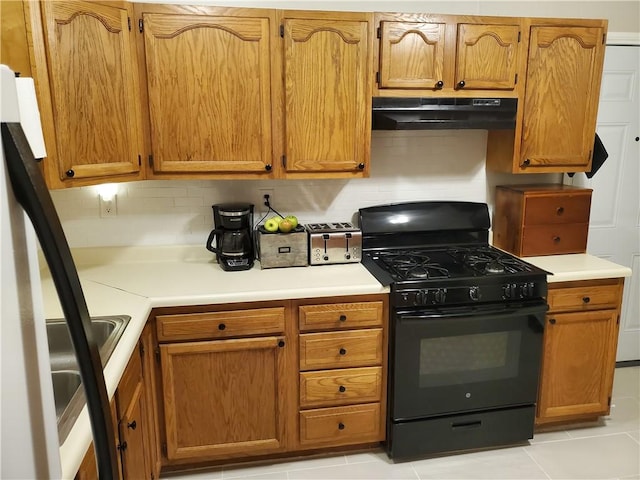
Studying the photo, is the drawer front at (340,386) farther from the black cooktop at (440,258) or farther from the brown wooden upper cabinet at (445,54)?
the brown wooden upper cabinet at (445,54)

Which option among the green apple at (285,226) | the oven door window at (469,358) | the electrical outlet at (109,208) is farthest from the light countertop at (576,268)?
the electrical outlet at (109,208)

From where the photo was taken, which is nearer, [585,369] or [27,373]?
[27,373]

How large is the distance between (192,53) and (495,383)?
2.07 meters

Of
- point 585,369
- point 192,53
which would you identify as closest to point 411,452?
point 585,369

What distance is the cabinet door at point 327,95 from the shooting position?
231 cm

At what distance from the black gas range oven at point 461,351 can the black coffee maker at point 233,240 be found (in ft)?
2.01

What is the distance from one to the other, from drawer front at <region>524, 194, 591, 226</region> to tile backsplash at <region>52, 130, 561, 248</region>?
0.97ft

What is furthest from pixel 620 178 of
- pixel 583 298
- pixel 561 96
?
pixel 583 298

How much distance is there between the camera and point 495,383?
246 cm

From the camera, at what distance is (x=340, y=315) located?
229cm

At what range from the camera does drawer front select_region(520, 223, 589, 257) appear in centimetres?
272

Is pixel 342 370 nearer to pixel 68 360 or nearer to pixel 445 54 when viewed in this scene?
pixel 68 360

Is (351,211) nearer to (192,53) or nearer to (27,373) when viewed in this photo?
(192,53)

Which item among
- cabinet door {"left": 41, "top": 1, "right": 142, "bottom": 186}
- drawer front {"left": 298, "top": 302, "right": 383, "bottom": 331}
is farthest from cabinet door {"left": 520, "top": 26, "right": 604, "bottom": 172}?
cabinet door {"left": 41, "top": 1, "right": 142, "bottom": 186}
